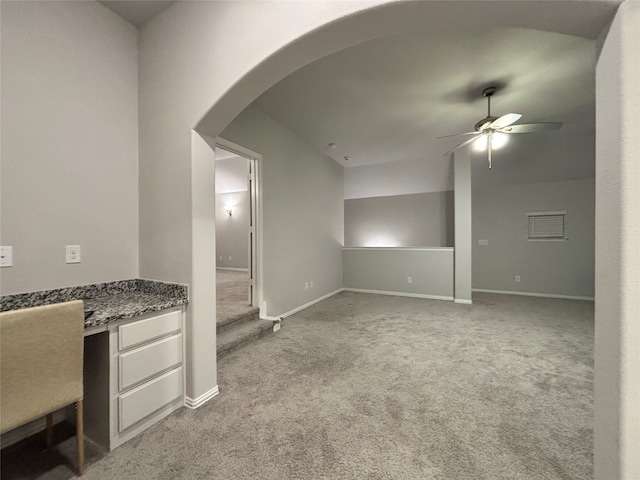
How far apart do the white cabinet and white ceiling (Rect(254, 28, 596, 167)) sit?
8.48 feet

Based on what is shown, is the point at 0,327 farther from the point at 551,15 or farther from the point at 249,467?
the point at 551,15

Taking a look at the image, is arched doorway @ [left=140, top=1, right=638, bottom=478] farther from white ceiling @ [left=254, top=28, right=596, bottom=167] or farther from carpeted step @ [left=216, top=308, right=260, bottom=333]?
white ceiling @ [left=254, top=28, right=596, bottom=167]

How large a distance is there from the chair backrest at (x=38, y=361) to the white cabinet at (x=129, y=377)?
0.56 ft

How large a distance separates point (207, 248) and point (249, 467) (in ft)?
4.36

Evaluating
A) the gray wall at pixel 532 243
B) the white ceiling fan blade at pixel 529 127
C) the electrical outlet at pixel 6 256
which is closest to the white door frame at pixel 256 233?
the electrical outlet at pixel 6 256

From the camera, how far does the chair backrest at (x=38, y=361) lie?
1.06 metres

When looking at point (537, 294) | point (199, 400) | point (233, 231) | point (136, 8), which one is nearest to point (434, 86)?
point (136, 8)

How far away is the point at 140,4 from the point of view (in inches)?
74.1

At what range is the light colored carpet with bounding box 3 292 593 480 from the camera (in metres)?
1.31

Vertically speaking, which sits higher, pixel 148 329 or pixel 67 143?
pixel 67 143

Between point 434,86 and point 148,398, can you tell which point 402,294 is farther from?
point 148,398

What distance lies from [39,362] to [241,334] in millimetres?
1734

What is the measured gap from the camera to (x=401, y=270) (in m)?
5.36

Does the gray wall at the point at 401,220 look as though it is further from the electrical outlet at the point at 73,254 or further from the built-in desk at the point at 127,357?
the electrical outlet at the point at 73,254
